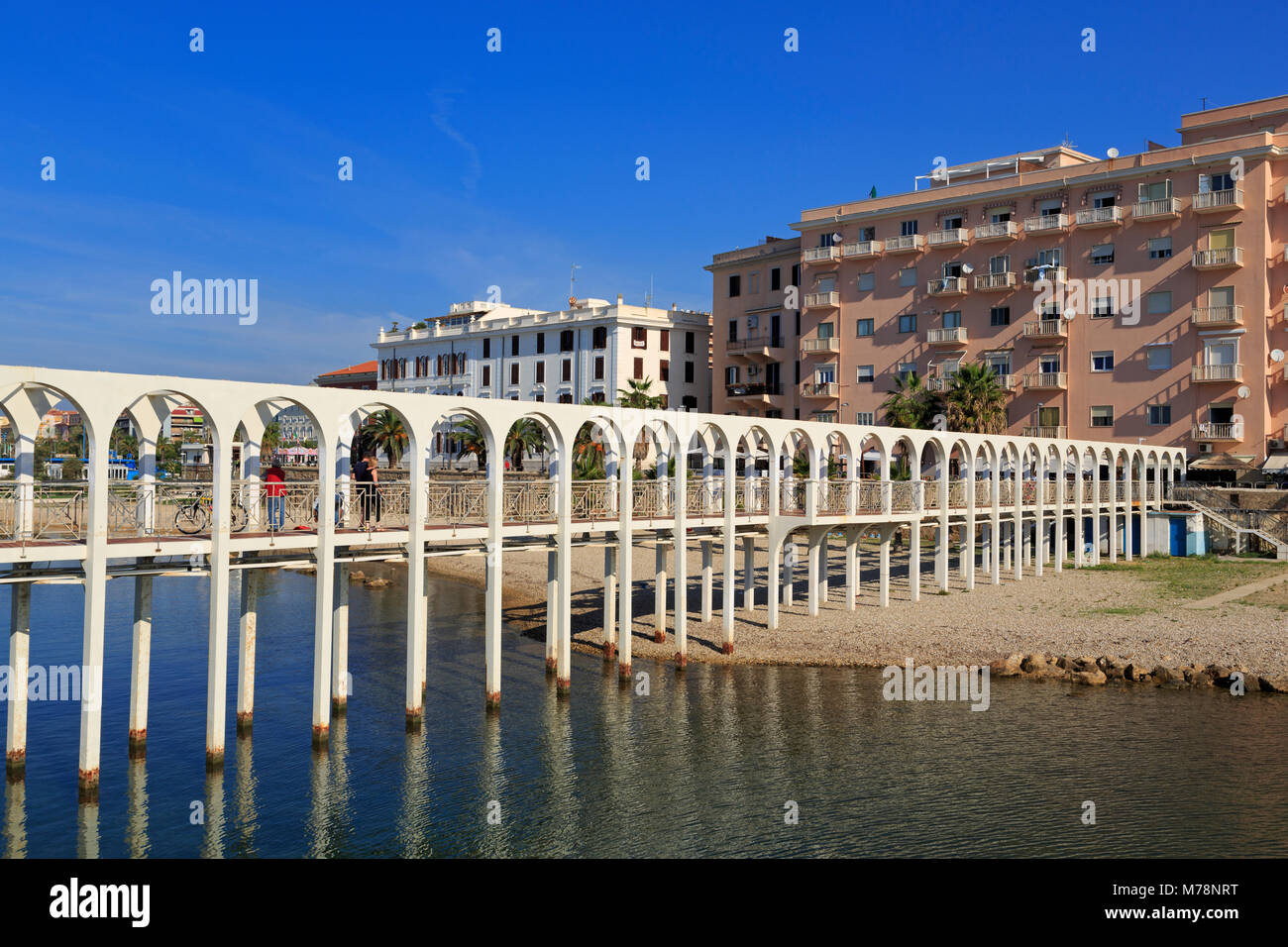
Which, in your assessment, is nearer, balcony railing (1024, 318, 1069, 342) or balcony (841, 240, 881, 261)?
balcony railing (1024, 318, 1069, 342)

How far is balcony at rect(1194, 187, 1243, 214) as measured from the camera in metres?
50.5

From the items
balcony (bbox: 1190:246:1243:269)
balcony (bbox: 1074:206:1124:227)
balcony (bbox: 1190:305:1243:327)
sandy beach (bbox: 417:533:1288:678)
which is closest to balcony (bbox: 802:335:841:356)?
balcony (bbox: 1074:206:1124:227)

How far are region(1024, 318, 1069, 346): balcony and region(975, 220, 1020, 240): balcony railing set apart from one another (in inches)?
203

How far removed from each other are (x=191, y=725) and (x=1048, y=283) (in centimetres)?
5026

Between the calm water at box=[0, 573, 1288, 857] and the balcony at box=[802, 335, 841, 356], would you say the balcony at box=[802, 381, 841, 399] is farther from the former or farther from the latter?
the calm water at box=[0, 573, 1288, 857]

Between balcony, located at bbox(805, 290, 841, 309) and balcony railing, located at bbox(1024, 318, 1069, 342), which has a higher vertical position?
balcony, located at bbox(805, 290, 841, 309)

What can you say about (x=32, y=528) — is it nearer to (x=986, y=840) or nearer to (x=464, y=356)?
(x=986, y=840)

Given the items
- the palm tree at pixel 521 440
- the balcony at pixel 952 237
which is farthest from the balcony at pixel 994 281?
the palm tree at pixel 521 440

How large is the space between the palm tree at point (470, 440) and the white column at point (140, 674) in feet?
124

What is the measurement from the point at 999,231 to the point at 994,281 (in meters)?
2.87

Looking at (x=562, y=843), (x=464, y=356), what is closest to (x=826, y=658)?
(x=562, y=843)

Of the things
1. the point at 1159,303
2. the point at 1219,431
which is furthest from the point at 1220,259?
the point at 1219,431

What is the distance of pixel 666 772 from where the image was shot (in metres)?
19.2

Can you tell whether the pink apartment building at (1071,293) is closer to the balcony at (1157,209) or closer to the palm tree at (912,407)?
the balcony at (1157,209)
